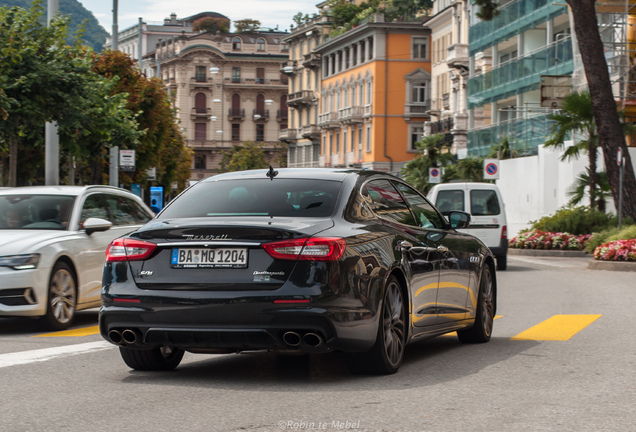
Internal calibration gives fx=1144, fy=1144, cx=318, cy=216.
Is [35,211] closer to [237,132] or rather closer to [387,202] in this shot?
[387,202]

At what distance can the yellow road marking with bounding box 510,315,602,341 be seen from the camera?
11008 mm

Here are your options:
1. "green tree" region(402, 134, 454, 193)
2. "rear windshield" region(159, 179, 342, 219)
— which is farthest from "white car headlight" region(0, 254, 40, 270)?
"green tree" region(402, 134, 454, 193)

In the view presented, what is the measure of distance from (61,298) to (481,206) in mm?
14364

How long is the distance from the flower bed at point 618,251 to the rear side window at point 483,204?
280 centimetres

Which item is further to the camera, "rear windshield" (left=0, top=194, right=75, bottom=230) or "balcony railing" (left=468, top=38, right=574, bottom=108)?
"balcony railing" (left=468, top=38, right=574, bottom=108)

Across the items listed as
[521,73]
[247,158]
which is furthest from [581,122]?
[247,158]

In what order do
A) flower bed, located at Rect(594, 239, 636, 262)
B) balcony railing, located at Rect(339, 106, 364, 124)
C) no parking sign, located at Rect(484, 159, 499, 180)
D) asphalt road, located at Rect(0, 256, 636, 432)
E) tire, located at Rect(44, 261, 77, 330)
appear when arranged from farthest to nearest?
balcony railing, located at Rect(339, 106, 364, 124)
no parking sign, located at Rect(484, 159, 499, 180)
flower bed, located at Rect(594, 239, 636, 262)
tire, located at Rect(44, 261, 77, 330)
asphalt road, located at Rect(0, 256, 636, 432)

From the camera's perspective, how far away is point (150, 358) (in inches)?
324

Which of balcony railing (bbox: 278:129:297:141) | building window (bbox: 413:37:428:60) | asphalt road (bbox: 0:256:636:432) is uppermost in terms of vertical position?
building window (bbox: 413:37:428:60)

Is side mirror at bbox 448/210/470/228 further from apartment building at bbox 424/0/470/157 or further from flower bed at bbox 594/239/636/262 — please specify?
apartment building at bbox 424/0/470/157

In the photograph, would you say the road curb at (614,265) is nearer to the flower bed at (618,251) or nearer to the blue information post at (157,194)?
the flower bed at (618,251)

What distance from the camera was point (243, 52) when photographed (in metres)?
142

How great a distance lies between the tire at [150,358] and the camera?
26.9ft

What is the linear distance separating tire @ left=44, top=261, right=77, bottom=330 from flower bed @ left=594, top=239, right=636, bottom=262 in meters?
15.8
